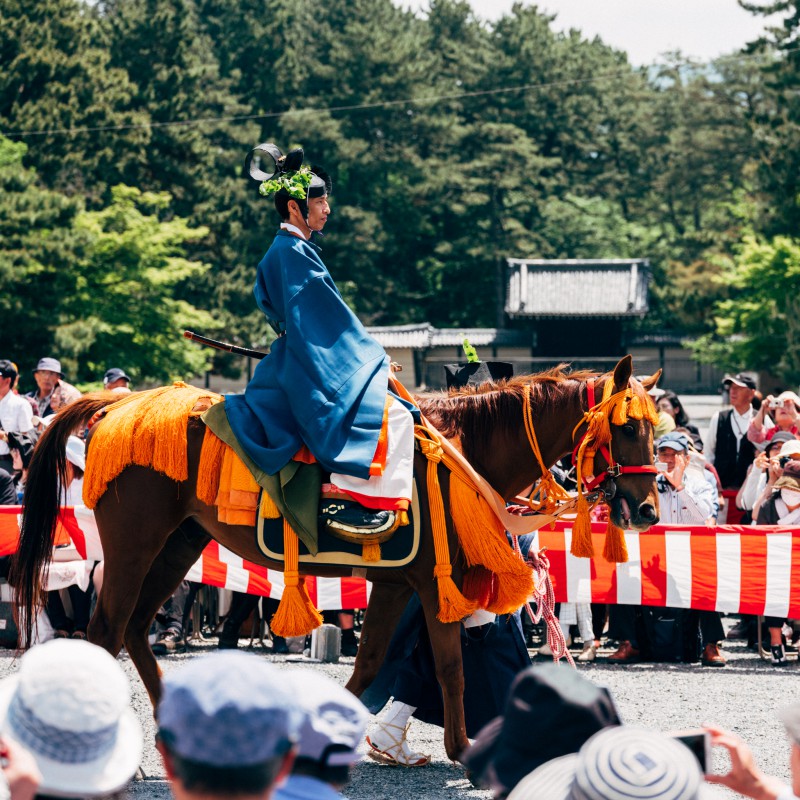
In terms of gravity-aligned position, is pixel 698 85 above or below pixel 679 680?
above

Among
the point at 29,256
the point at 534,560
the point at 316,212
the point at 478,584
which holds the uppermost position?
the point at 29,256

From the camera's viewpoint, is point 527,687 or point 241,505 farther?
point 241,505

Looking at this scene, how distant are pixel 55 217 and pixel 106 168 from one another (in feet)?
27.2

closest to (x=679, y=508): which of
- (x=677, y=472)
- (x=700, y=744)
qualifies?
(x=677, y=472)

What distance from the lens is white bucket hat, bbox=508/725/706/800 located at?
1916 mm

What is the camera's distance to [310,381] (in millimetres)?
5469

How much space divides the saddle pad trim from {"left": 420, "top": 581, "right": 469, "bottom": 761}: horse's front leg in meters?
0.24

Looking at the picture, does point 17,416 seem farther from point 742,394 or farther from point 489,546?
point 742,394

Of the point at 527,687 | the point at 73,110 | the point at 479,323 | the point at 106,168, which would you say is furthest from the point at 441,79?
the point at 527,687

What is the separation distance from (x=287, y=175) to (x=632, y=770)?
4.27 meters

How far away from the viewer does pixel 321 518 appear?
5.50 metres

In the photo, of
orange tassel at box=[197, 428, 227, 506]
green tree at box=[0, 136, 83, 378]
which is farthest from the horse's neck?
green tree at box=[0, 136, 83, 378]

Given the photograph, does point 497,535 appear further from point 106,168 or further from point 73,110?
point 106,168

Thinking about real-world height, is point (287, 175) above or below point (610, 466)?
above
